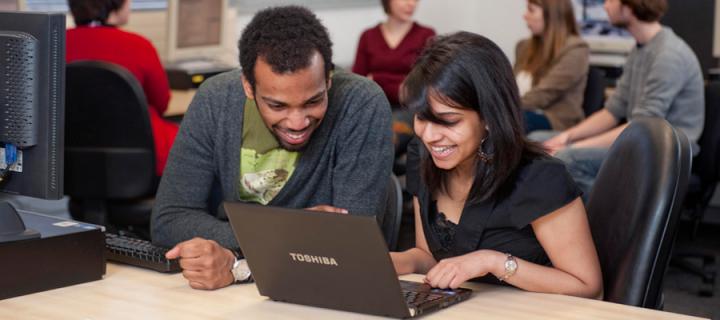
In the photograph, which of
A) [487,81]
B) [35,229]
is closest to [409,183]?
[487,81]

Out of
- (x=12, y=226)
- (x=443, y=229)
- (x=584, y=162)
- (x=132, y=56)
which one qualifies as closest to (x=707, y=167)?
(x=584, y=162)

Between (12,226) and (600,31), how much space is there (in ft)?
12.8

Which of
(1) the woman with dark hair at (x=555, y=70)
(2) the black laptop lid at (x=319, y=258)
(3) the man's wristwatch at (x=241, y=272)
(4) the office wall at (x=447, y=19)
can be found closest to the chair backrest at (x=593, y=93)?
(1) the woman with dark hair at (x=555, y=70)

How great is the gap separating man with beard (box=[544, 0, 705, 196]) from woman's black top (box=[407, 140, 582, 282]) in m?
1.78

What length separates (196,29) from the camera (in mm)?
4578

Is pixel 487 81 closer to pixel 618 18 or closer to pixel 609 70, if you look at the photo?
pixel 618 18

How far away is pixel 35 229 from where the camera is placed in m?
1.95

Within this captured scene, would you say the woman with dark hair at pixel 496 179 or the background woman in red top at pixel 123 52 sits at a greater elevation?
the woman with dark hair at pixel 496 179

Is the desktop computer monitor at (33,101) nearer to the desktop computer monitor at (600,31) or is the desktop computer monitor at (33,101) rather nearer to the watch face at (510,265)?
the watch face at (510,265)

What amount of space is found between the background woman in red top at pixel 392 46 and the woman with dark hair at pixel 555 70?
634 millimetres

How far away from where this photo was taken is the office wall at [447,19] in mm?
5676

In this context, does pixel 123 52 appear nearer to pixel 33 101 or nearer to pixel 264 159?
pixel 264 159

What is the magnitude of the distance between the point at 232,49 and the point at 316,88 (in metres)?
2.80

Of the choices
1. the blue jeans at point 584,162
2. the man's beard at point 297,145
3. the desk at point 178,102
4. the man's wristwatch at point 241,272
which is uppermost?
the man's beard at point 297,145
